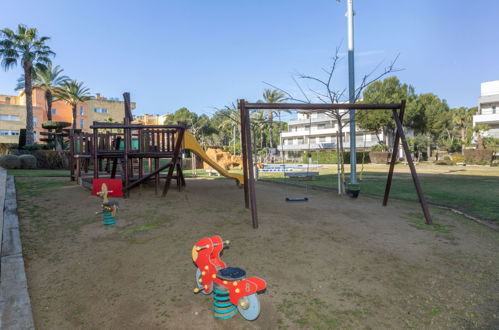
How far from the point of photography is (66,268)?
4074mm

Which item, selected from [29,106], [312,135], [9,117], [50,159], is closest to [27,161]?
[50,159]

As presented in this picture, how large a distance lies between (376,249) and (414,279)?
99 centimetres

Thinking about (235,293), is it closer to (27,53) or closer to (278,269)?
(278,269)

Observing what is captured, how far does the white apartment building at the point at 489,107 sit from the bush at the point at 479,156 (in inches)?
496

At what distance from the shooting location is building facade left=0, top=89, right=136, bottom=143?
52.0 meters

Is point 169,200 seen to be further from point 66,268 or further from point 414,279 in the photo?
point 414,279

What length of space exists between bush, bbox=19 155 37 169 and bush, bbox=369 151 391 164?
37.8m

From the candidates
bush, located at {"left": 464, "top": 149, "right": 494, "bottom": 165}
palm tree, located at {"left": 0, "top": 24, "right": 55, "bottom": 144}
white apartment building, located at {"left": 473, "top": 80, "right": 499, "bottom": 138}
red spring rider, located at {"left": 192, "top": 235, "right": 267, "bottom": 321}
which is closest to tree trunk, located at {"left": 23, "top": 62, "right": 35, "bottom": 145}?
palm tree, located at {"left": 0, "top": 24, "right": 55, "bottom": 144}

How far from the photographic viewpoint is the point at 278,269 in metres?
3.94


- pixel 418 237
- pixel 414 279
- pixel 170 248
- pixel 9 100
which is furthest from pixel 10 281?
pixel 9 100

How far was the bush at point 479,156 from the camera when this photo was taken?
3444 cm

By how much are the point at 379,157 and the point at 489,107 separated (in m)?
24.4

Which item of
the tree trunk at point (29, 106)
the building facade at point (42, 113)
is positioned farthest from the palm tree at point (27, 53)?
the building facade at point (42, 113)

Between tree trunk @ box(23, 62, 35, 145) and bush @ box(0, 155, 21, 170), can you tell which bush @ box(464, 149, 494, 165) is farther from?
tree trunk @ box(23, 62, 35, 145)
